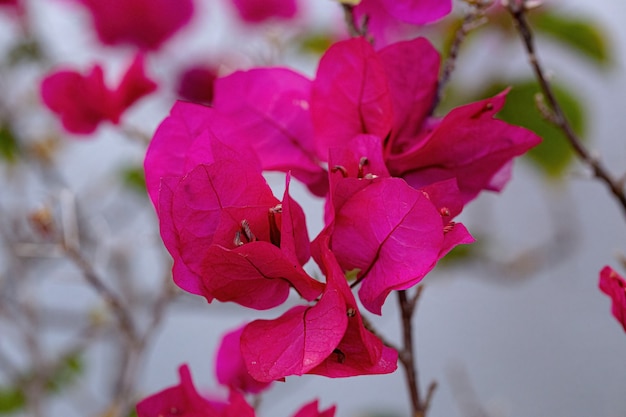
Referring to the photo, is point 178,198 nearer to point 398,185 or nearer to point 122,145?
point 398,185

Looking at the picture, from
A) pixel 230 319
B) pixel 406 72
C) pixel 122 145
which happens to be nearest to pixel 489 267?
pixel 230 319

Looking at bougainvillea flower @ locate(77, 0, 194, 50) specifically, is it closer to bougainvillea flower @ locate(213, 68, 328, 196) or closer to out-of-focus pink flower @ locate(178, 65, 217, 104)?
out-of-focus pink flower @ locate(178, 65, 217, 104)

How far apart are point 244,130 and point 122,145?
3.69ft

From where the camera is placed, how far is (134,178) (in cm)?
81

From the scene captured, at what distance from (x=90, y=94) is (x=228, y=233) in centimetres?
24

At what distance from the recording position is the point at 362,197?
186 millimetres

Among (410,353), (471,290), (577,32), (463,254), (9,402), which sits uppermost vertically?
(410,353)

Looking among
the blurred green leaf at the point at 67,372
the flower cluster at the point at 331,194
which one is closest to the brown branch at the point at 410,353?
the flower cluster at the point at 331,194

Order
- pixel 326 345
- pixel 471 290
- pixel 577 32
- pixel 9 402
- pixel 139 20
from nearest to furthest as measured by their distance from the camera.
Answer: pixel 326 345 < pixel 139 20 < pixel 577 32 < pixel 9 402 < pixel 471 290

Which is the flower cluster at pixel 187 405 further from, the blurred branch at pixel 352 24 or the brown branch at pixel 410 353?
the blurred branch at pixel 352 24

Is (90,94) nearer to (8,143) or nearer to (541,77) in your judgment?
(541,77)

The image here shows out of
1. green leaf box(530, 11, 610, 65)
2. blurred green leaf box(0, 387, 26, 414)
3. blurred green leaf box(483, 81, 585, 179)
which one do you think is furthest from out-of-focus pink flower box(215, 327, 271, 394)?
blurred green leaf box(0, 387, 26, 414)

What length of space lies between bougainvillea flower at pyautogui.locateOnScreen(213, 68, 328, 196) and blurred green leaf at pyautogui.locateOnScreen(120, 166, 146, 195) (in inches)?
22.5

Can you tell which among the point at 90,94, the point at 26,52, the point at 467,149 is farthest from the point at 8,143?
the point at 467,149
